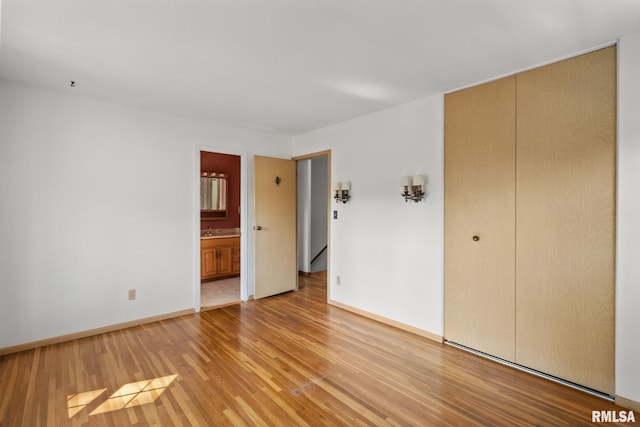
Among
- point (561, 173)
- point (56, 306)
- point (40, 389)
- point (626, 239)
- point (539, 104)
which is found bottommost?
point (40, 389)

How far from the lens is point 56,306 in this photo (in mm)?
3057

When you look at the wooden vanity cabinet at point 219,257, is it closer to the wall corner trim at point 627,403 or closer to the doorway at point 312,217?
the doorway at point 312,217

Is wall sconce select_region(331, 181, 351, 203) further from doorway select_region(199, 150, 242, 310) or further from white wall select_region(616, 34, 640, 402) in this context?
white wall select_region(616, 34, 640, 402)

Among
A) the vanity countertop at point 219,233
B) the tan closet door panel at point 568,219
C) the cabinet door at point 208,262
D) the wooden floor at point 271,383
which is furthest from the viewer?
the vanity countertop at point 219,233

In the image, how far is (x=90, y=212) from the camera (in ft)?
10.6

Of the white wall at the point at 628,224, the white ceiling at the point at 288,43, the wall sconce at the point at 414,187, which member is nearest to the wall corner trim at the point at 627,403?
the white wall at the point at 628,224

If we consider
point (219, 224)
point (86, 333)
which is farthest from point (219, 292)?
point (86, 333)

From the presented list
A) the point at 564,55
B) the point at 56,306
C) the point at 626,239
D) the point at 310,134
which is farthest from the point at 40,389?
the point at 564,55

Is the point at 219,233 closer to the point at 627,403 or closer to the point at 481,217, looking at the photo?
the point at 481,217

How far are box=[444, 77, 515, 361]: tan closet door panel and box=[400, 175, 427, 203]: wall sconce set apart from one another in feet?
0.82

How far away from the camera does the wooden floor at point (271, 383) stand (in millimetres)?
1992

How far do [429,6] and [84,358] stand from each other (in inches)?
150

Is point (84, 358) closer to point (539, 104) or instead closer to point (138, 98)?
point (138, 98)

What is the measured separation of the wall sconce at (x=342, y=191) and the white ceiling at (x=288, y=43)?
1.16 meters
